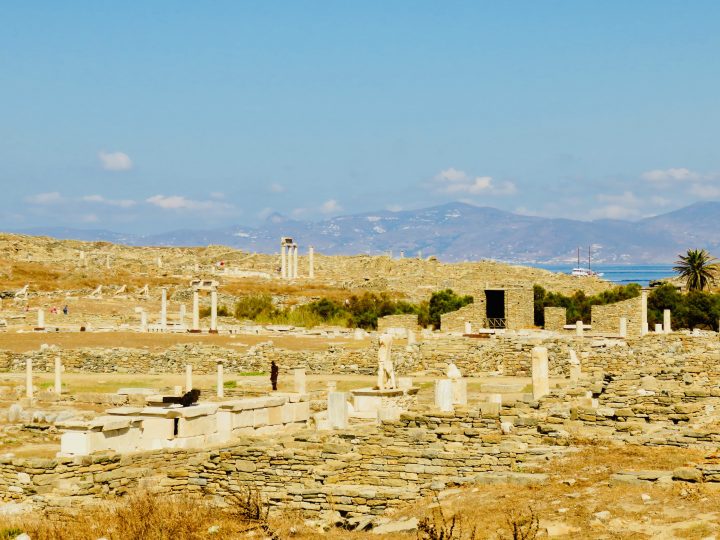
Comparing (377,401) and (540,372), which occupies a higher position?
(540,372)

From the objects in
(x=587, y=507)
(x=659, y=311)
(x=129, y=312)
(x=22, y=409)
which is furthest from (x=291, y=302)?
(x=587, y=507)

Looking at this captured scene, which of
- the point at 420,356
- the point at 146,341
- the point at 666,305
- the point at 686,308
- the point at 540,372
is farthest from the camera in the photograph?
the point at 666,305

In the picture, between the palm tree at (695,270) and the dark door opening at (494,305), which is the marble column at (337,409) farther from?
the palm tree at (695,270)

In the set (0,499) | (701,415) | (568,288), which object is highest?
(568,288)

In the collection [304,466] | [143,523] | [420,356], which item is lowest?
[143,523]

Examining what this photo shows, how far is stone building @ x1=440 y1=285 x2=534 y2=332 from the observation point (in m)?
51.7

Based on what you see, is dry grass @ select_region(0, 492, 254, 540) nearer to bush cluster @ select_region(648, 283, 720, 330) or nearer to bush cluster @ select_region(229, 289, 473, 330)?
bush cluster @ select_region(648, 283, 720, 330)

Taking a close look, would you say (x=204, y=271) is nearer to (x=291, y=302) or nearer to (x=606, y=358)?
(x=291, y=302)

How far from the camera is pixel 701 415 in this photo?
17062mm

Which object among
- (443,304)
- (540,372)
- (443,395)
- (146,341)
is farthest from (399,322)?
(443,395)

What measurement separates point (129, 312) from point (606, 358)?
3825cm

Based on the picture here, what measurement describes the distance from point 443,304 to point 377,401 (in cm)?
3678

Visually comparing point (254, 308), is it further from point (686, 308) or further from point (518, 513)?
point (518, 513)

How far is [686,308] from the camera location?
54719 mm
